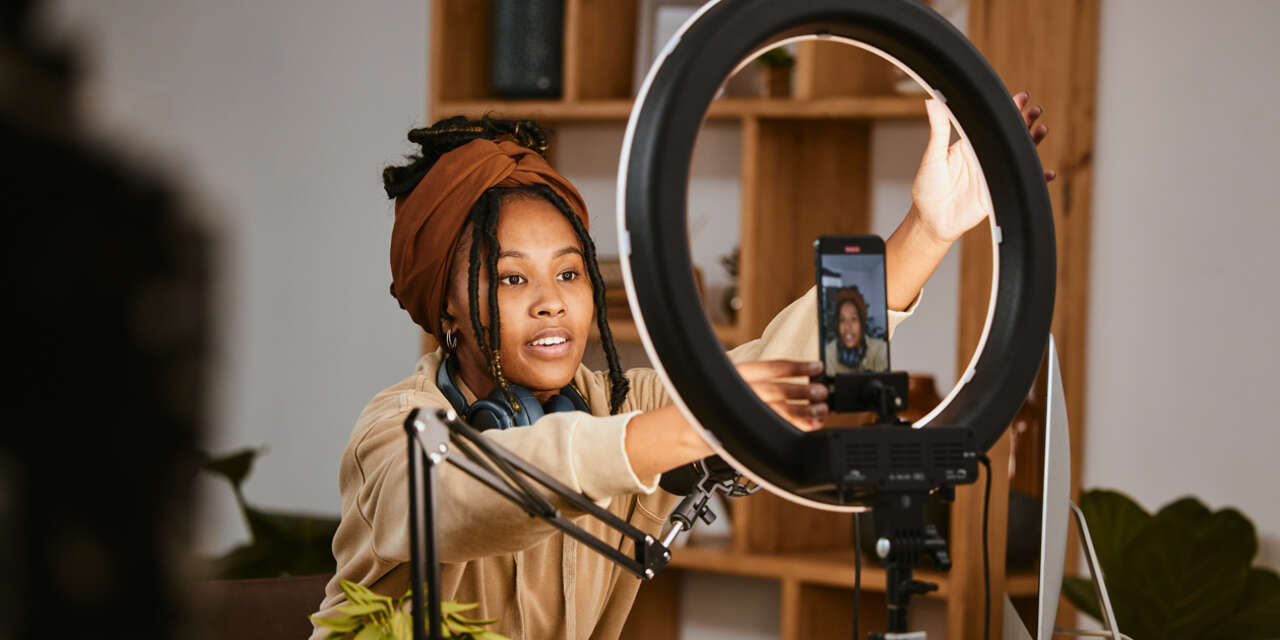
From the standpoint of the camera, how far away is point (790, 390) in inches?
24.4

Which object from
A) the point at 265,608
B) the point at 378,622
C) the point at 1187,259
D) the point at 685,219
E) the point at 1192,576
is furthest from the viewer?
the point at 1187,259

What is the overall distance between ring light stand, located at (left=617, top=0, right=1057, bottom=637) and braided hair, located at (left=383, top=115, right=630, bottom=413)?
292 millimetres

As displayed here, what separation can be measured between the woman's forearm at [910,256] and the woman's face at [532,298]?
25 cm

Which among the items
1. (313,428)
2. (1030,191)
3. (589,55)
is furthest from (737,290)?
(1030,191)

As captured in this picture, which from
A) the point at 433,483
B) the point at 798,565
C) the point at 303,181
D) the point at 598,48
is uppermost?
the point at 598,48

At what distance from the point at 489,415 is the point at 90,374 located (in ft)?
1.58

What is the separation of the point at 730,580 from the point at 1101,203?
0.99 m

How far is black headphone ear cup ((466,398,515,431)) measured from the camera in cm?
84

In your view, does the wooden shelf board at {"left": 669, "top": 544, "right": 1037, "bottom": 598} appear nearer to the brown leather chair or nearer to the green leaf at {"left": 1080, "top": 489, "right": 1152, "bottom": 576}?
the green leaf at {"left": 1080, "top": 489, "right": 1152, "bottom": 576}

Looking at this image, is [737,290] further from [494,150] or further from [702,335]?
[702,335]

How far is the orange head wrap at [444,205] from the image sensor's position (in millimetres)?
871

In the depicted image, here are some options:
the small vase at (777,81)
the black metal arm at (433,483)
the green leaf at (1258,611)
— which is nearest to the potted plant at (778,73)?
the small vase at (777,81)

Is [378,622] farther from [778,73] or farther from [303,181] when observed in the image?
[303,181]

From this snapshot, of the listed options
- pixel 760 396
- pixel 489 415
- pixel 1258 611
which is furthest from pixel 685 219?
pixel 1258 611
